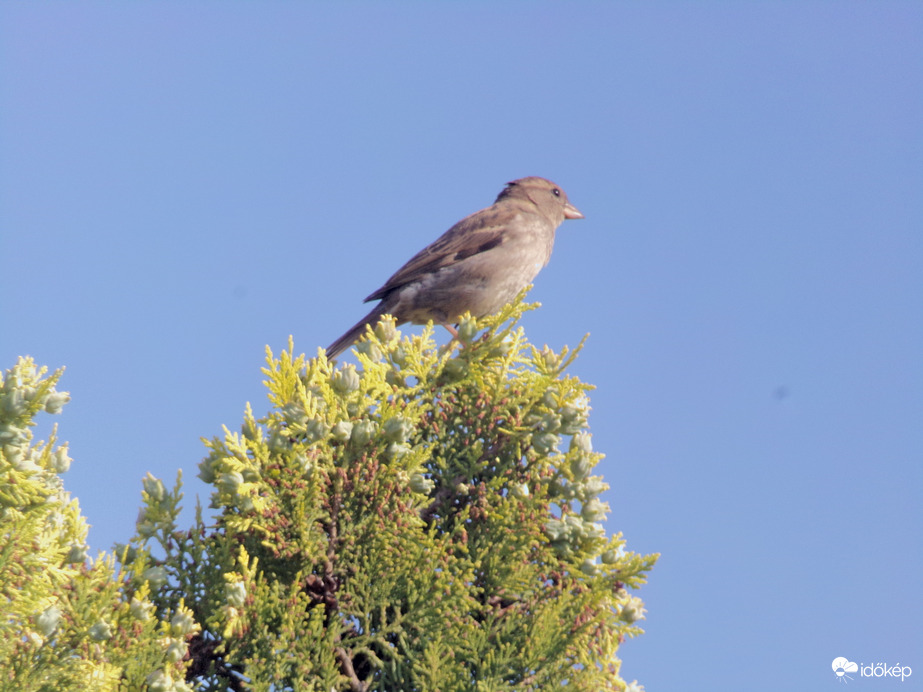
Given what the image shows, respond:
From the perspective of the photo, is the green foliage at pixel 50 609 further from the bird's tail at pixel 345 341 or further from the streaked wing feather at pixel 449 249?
the streaked wing feather at pixel 449 249

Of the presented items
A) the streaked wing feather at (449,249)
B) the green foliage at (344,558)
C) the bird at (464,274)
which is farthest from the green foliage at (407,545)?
the streaked wing feather at (449,249)

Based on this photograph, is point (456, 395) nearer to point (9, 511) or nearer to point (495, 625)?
point (495, 625)

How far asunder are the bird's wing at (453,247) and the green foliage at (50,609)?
4883 millimetres

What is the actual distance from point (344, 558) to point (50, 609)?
1110mm

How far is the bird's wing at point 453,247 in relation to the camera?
809 cm

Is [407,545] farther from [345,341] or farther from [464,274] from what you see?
[464,274]

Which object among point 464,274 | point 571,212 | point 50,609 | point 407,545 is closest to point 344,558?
point 407,545

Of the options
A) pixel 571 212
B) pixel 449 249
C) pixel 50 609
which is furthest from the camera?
pixel 571 212

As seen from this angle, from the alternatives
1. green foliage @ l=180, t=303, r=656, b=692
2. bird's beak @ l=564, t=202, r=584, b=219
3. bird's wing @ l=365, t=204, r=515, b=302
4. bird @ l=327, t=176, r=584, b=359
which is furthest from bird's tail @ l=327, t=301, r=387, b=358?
green foliage @ l=180, t=303, r=656, b=692

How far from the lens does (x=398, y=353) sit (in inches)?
164

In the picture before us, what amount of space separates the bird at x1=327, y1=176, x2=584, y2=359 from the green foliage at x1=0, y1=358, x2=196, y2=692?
4.41m

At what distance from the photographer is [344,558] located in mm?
3656

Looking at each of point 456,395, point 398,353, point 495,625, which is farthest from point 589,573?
point 398,353

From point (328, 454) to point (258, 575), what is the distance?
560 mm
